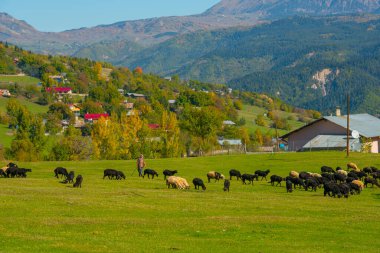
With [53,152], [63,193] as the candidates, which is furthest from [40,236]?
[53,152]

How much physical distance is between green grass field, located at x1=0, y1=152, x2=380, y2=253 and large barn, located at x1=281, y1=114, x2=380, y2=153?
62640 mm

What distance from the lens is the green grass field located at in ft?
84.6

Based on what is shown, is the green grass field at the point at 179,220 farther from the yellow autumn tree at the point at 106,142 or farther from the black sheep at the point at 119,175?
the yellow autumn tree at the point at 106,142

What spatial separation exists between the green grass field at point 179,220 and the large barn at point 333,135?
2466 inches

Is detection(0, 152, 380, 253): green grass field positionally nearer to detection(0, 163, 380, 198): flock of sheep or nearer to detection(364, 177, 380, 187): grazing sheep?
detection(0, 163, 380, 198): flock of sheep

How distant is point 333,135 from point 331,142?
4.00 meters

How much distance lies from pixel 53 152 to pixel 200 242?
97619 mm

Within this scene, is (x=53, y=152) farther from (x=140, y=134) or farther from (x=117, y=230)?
(x=117, y=230)

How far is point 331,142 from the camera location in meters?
115

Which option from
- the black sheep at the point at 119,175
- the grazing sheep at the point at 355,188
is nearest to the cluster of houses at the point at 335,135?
the grazing sheep at the point at 355,188

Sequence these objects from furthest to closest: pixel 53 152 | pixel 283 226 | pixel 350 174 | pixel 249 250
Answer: pixel 53 152, pixel 350 174, pixel 283 226, pixel 249 250

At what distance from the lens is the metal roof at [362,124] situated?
116 metres

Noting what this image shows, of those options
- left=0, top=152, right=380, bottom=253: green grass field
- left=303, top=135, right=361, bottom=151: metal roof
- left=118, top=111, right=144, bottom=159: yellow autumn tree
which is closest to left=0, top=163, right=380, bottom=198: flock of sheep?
left=0, top=152, right=380, bottom=253: green grass field

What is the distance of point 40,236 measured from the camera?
1033 inches
